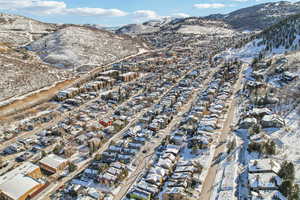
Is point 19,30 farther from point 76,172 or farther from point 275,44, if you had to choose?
point 275,44

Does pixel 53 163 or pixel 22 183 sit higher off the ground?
pixel 53 163

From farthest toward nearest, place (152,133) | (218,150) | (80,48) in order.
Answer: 1. (80,48)
2. (152,133)
3. (218,150)

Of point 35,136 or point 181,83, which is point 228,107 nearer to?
point 181,83

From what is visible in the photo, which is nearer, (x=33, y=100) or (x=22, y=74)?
(x=33, y=100)

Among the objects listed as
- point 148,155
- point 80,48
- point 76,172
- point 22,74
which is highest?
point 80,48

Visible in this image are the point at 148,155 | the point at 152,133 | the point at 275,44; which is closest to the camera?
the point at 148,155

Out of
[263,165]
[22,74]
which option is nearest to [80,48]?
[22,74]

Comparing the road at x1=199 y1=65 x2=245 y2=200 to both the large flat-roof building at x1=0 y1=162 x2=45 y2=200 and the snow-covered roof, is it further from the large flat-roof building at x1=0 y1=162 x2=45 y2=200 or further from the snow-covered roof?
the large flat-roof building at x1=0 y1=162 x2=45 y2=200
